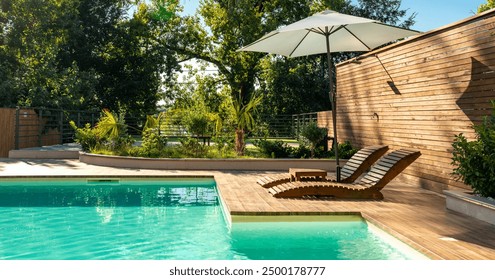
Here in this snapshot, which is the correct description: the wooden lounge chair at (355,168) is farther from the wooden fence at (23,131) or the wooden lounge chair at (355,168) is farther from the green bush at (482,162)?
the wooden fence at (23,131)

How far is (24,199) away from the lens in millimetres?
8930

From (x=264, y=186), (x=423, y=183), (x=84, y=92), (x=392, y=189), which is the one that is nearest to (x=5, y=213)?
(x=264, y=186)

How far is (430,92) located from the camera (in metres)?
9.38

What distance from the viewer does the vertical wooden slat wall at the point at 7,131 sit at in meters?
15.7

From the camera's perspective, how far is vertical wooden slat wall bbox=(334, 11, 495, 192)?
795cm

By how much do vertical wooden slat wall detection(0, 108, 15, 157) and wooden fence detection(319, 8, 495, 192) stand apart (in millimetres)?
11520

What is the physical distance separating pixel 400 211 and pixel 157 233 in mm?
3551

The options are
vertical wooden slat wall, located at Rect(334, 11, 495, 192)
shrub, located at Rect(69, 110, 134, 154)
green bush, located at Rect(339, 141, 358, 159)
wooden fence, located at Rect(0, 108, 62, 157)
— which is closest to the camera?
vertical wooden slat wall, located at Rect(334, 11, 495, 192)

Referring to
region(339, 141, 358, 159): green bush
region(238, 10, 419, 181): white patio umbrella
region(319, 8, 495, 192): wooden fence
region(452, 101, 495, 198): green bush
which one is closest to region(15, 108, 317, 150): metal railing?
region(339, 141, 358, 159): green bush

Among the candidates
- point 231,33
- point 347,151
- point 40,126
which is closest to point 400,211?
point 347,151

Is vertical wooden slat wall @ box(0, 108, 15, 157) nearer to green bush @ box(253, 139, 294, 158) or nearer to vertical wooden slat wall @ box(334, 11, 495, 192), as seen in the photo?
green bush @ box(253, 139, 294, 158)

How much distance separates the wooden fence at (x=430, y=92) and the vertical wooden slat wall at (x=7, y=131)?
1152cm
